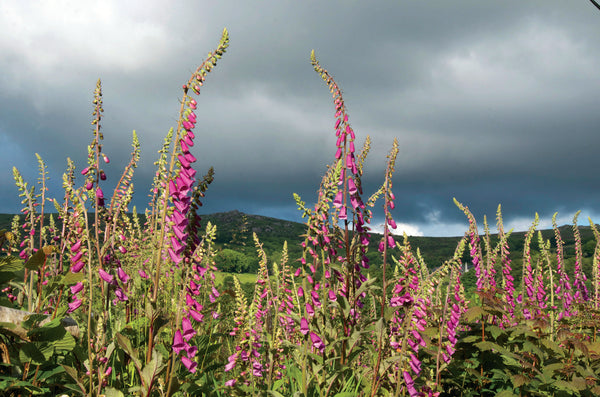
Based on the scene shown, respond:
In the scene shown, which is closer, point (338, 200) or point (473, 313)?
point (338, 200)

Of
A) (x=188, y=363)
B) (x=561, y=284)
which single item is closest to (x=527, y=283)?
(x=561, y=284)

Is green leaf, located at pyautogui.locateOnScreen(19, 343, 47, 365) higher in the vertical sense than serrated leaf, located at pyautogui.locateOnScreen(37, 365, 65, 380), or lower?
higher

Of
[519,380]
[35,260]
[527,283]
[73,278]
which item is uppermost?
[35,260]

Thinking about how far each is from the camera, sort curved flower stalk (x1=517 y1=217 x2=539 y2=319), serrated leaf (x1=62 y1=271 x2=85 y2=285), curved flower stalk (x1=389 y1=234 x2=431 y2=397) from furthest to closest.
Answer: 1. curved flower stalk (x1=517 y1=217 x2=539 y2=319)
2. curved flower stalk (x1=389 y1=234 x2=431 y2=397)
3. serrated leaf (x1=62 y1=271 x2=85 y2=285)

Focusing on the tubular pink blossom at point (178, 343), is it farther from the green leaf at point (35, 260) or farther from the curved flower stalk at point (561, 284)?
the curved flower stalk at point (561, 284)

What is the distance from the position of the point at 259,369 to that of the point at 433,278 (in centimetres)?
169

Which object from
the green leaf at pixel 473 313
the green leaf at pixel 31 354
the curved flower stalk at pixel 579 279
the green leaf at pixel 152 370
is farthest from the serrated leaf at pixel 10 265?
the curved flower stalk at pixel 579 279

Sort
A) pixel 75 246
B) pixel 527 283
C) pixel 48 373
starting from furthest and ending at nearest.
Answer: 1. pixel 527 283
2. pixel 75 246
3. pixel 48 373

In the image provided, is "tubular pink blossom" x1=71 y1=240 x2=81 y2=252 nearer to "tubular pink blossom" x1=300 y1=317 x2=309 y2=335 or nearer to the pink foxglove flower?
the pink foxglove flower

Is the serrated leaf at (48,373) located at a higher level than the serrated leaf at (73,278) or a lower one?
lower

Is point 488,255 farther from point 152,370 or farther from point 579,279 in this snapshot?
point 152,370

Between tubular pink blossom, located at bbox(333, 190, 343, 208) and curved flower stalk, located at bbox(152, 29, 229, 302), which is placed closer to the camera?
curved flower stalk, located at bbox(152, 29, 229, 302)

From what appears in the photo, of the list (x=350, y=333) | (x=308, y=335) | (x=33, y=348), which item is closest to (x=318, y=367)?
(x=308, y=335)

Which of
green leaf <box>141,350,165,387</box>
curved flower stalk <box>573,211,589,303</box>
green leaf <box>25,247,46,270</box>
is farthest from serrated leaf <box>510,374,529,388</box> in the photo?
curved flower stalk <box>573,211,589,303</box>
